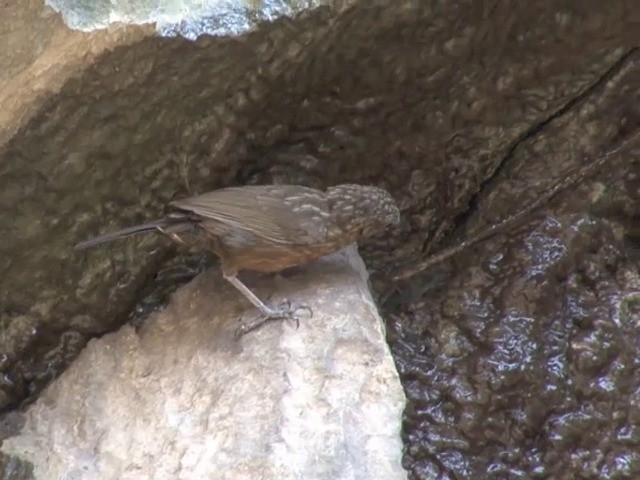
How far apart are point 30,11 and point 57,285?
775 millimetres

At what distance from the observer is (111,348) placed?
2912 millimetres

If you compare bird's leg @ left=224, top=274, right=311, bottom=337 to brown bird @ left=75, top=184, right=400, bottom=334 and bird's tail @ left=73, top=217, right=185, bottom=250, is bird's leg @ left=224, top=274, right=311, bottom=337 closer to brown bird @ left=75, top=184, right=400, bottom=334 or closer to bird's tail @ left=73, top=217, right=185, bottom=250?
brown bird @ left=75, top=184, right=400, bottom=334

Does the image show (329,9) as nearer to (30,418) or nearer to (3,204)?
(3,204)

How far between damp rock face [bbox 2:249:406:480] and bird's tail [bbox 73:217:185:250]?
0.33 m

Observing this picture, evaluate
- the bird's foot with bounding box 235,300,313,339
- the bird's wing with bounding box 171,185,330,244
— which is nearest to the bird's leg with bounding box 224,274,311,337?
the bird's foot with bounding box 235,300,313,339

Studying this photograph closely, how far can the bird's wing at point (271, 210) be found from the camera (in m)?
2.72

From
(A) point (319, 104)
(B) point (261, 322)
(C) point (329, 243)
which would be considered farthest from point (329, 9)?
(B) point (261, 322)

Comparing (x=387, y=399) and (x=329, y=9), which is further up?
(x=329, y=9)

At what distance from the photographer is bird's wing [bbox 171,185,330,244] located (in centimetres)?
272

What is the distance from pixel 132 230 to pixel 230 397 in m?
0.53

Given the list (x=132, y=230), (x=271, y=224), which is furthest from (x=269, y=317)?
(x=132, y=230)

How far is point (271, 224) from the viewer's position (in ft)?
9.27

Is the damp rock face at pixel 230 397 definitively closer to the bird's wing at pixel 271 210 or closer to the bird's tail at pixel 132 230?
the bird's wing at pixel 271 210

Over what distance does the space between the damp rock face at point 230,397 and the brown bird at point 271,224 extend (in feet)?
0.34
